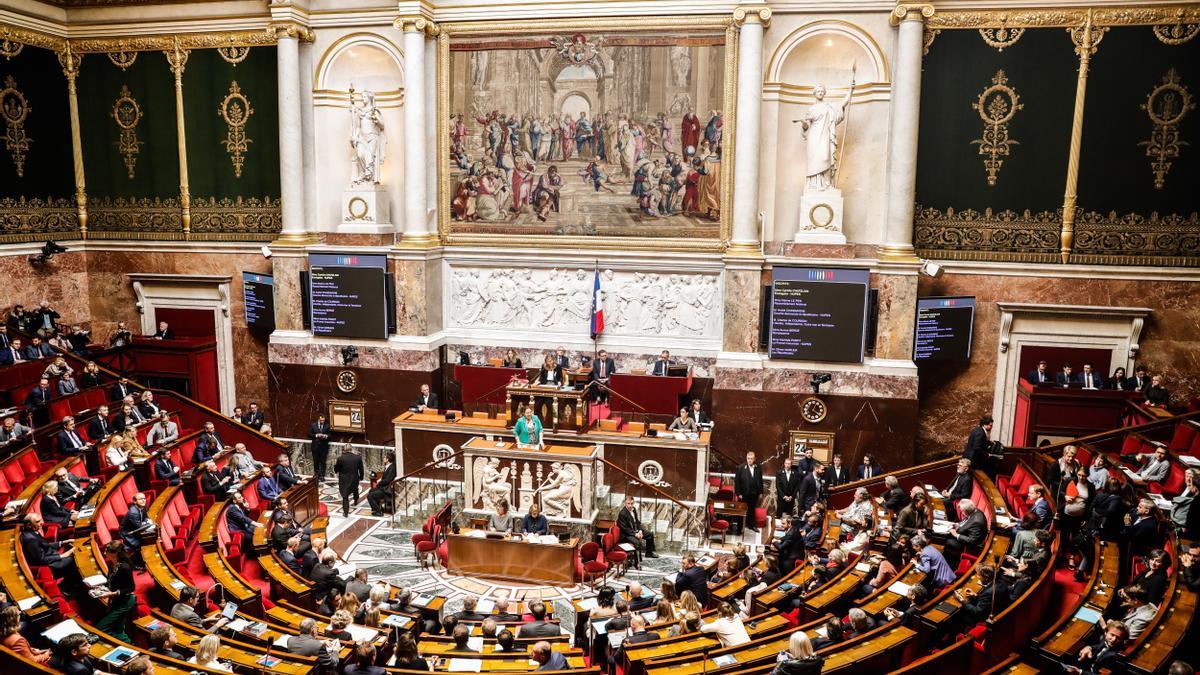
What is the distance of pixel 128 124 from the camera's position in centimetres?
2098

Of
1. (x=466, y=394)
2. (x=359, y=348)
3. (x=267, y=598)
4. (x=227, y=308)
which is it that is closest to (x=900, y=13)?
(x=466, y=394)

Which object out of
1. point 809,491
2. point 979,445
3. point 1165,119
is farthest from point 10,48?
point 1165,119

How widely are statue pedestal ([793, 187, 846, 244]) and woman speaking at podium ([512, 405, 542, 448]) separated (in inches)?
263

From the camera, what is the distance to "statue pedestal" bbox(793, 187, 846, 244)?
17.5m

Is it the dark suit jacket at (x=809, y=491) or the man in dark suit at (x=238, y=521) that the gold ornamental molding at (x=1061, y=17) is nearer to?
the dark suit jacket at (x=809, y=491)

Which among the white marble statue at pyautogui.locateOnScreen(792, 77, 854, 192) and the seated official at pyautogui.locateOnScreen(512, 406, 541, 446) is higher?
the white marble statue at pyautogui.locateOnScreen(792, 77, 854, 192)

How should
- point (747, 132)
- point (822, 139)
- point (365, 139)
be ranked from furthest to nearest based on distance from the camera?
1. point (365, 139)
2. point (747, 132)
3. point (822, 139)

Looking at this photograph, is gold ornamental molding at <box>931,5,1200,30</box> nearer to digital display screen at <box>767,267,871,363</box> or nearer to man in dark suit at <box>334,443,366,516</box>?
digital display screen at <box>767,267,871,363</box>

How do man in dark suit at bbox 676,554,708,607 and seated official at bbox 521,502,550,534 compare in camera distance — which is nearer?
man in dark suit at bbox 676,554,708,607

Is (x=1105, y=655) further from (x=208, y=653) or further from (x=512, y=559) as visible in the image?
(x=512, y=559)

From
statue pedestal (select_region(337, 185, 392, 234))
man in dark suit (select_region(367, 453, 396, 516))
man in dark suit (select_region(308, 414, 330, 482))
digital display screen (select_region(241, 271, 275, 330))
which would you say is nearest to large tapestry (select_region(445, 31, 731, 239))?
statue pedestal (select_region(337, 185, 392, 234))

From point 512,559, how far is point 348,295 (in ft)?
27.7

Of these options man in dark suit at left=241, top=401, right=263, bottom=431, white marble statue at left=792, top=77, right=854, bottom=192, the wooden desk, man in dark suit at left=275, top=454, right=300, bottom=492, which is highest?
white marble statue at left=792, top=77, right=854, bottom=192

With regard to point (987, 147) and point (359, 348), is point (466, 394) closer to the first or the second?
point (359, 348)
